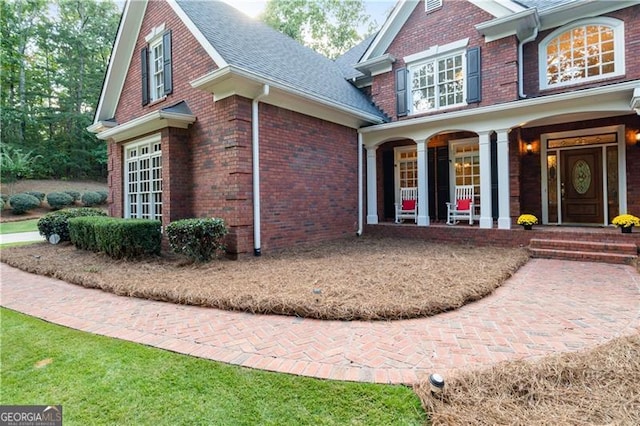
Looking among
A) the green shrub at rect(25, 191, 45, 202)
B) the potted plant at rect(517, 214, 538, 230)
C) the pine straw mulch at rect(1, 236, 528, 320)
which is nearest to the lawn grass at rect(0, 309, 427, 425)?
the pine straw mulch at rect(1, 236, 528, 320)

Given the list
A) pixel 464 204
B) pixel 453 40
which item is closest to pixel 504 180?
pixel 464 204

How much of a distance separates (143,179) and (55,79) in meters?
27.0

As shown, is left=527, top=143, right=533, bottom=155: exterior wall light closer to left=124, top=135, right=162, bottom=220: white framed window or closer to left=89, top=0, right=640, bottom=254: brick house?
left=89, top=0, right=640, bottom=254: brick house

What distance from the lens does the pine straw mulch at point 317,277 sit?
12.8 feet

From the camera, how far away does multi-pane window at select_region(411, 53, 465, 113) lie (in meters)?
9.71

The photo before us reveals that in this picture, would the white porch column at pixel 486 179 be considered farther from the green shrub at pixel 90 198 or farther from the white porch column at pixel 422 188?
the green shrub at pixel 90 198

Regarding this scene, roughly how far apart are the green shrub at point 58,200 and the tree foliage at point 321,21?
59.3ft

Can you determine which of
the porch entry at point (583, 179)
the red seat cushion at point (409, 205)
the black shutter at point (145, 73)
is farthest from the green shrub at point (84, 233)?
the porch entry at point (583, 179)

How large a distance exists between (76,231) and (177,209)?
2877 mm

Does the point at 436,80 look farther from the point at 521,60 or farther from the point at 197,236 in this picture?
the point at 197,236

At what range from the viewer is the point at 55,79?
27281 millimetres

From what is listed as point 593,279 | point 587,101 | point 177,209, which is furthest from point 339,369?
point 587,101

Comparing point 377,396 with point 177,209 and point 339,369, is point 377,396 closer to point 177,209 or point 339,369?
point 339,369

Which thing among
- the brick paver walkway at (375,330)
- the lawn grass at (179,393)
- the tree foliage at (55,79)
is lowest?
the lawn grass at (179,393)
